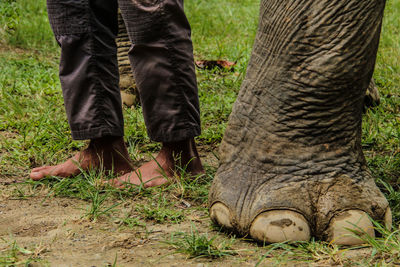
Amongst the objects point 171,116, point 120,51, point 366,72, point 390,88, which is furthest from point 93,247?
point 390,88

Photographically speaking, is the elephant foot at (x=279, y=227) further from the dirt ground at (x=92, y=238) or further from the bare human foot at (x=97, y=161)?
the bare human foot at (x=97, y=161)

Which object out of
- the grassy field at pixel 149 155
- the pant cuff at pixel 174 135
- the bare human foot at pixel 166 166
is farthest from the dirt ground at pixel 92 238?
the pant cuff at pixel 174 135

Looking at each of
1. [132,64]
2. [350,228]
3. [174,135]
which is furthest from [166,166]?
[350,228]

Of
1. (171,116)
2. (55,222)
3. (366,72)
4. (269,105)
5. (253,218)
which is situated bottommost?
(55,222)

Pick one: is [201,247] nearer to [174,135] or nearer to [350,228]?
[350,228]

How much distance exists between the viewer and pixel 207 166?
8.74 feet

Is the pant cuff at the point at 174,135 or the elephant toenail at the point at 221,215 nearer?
the elephant toenail at the point at 221,215

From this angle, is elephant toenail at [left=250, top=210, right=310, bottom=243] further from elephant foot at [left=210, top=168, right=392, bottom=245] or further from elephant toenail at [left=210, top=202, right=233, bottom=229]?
elephant toenail at [left=210, top=202, right=233, bottom=229]

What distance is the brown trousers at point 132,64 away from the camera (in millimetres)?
2229

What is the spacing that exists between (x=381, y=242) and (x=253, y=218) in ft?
1.32

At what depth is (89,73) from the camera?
2436 mm

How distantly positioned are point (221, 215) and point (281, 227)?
22 centimetres

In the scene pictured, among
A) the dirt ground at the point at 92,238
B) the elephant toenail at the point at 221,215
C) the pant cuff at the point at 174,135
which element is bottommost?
the dirt ground at the point at 92,238

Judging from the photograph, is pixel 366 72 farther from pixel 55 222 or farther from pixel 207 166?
pixel 55 222
